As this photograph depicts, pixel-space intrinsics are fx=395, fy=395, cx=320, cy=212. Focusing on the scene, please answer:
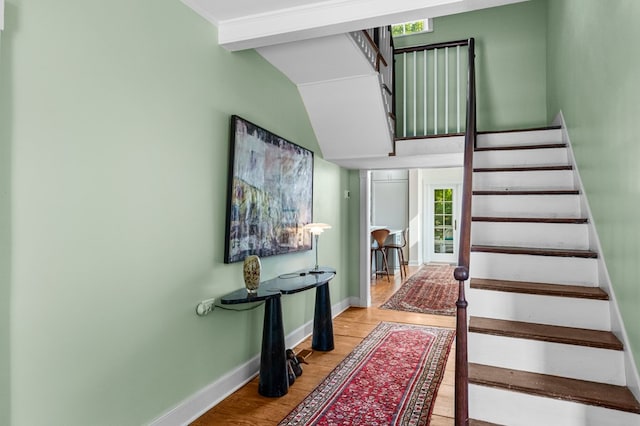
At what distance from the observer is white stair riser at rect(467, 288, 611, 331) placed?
→ 2137 mm

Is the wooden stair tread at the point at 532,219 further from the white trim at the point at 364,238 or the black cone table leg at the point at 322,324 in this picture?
the white trim at the point at 364,238

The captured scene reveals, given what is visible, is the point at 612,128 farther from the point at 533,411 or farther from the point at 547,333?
the point at 533,411

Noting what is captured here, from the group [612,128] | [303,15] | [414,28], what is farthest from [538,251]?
[414,28]

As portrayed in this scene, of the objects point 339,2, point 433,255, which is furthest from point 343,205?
point 433,255

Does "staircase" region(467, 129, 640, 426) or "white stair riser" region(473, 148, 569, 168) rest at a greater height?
"white stair riser" region(473, 148, 569, 168)

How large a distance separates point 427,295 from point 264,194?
3.68 meters

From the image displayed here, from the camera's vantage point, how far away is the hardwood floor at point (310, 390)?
239 cm

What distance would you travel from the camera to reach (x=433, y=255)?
9.29 m

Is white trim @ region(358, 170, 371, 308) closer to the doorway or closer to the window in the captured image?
the window

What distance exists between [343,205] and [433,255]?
193 inches

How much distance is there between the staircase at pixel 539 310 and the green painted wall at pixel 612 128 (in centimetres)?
20

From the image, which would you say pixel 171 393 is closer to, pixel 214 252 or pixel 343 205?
pixel 214 252

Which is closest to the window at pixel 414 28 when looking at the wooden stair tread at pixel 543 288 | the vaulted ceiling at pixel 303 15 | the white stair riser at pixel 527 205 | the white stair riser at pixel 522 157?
the white stair riser at pixel 522 157

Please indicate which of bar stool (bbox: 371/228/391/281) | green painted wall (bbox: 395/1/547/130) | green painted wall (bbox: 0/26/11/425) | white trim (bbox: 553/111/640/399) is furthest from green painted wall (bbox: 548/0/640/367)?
bar stool (bbox: 371/228/391/281)
